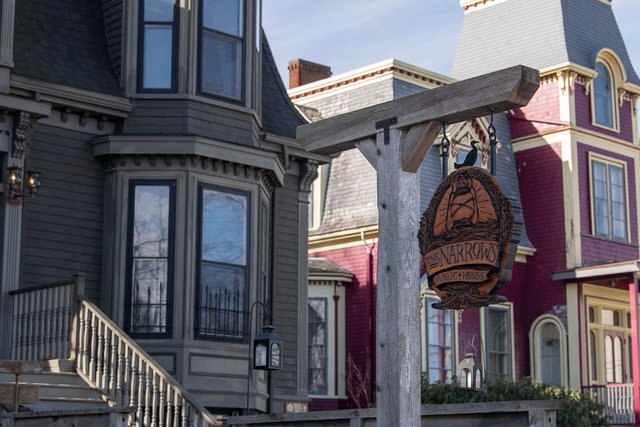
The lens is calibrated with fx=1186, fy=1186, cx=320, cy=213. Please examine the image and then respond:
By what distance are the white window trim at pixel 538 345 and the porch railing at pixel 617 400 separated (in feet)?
2.55

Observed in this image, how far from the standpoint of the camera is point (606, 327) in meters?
29.7

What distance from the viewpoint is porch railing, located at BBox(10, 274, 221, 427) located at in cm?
1439

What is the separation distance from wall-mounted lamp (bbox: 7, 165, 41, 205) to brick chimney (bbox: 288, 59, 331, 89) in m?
16.9

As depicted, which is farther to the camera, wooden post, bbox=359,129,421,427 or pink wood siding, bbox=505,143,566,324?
pink wood siding, bbox=505,143,566,324

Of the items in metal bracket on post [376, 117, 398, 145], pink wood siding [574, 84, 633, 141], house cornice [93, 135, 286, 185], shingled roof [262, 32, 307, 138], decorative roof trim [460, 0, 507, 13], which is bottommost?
metal bracket on post [376, 117, 398, 145]

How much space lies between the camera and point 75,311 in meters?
15.1

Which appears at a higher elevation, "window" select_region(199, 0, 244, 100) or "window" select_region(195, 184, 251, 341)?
"window" select_region(199, 0, 244, 100)

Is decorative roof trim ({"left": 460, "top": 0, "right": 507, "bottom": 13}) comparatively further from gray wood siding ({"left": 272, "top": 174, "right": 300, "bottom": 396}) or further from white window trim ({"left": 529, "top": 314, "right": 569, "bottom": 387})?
gray wood siding ({"left": 272, "top": 174, "right": 300, "bottom": 396})

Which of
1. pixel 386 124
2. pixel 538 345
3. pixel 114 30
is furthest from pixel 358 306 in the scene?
pixel 386 124

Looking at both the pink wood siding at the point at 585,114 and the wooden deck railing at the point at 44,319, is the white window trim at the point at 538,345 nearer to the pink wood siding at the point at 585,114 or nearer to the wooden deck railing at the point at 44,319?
the pink wood siding at the point at 585,114

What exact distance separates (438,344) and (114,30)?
1265cm

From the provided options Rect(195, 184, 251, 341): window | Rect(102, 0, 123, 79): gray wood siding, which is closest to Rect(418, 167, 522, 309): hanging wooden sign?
Rect(195, 184, 251, 341): window

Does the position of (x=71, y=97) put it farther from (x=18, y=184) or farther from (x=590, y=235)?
(x=590, y=235)

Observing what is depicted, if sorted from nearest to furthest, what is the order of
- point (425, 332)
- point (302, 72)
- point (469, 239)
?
point (469, 239)
point (425, 332)
point (302, 72)
